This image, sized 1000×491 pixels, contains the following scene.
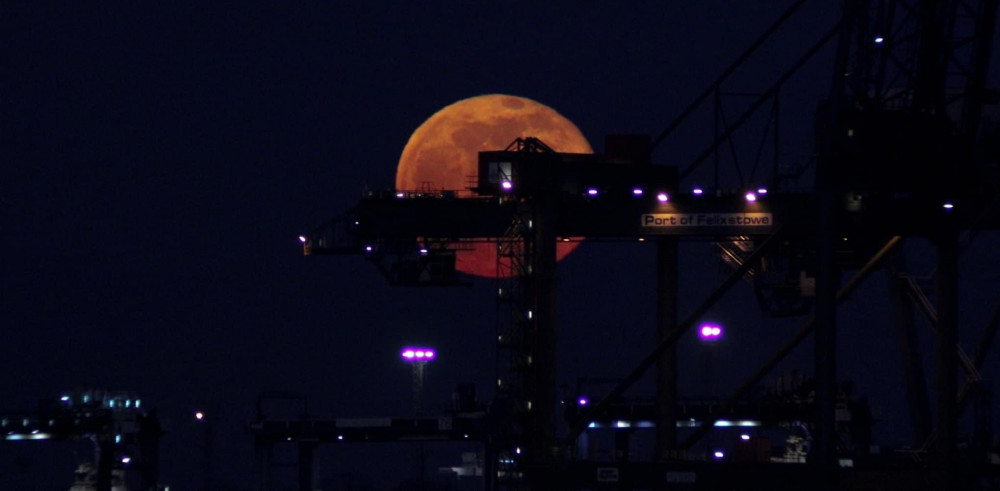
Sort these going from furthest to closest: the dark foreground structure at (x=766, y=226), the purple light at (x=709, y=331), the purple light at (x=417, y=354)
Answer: the purple light at (x=417, y=354)
the purple light at (x=709, y=331)
the dark foreground structure at (x=766, y=226)

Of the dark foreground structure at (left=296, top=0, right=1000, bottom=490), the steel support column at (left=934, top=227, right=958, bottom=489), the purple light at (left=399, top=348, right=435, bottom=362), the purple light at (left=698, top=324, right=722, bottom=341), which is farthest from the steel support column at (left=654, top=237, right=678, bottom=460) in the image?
the purple light at (left=399, top=348, right=435, bottom=362)

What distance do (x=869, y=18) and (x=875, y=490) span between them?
59.2 ft

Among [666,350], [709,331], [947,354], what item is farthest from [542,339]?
[709,331]

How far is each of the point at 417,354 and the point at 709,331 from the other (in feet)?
49.2

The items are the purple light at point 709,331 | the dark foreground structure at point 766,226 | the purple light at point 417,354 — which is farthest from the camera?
the purple light at point 417,354

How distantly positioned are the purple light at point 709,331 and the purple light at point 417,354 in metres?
14.1

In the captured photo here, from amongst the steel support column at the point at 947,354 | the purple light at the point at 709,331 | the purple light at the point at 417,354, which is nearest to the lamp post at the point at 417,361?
the purple light at the point at 417,354

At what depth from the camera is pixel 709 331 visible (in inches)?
3799

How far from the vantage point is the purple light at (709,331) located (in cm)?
9625

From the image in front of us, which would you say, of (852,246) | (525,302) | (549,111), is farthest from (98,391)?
(852,246)

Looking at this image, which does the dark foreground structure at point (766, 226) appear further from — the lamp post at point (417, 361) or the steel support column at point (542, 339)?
the lamp post at point (417, 361)

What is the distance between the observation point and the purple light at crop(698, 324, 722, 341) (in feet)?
316

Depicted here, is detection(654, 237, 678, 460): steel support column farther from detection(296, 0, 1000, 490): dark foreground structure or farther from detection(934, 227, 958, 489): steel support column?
detection(934, 227, 958, 489): steel support column

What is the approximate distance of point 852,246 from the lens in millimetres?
81500
